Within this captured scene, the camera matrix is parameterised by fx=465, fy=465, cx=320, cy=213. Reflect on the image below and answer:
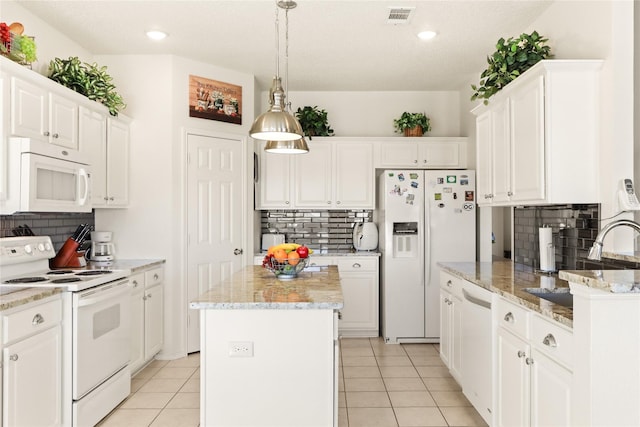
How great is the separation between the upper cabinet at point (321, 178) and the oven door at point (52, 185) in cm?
217

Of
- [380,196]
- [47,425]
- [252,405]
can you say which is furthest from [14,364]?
[380,196]

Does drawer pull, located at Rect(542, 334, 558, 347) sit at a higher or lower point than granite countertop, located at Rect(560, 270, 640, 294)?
lower

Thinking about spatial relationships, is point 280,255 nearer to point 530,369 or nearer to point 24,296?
point 24,296

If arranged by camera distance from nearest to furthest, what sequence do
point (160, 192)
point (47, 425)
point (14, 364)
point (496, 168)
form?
point (14, 364)
point (47, 425)
point (496, 168)
point (160, 192)

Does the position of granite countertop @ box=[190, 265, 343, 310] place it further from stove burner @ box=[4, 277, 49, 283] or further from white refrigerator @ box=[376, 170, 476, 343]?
white refrigerator @ box=[376, 170, 476, 343]

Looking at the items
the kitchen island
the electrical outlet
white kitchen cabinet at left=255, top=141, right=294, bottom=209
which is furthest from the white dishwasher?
white kitchen cabinet at left=255, top=141, right=294, bottom=209

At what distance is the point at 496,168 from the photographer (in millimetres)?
3236

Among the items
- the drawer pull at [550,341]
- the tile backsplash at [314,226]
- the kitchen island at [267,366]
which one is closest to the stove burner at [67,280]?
the kitchen island at [267,366]

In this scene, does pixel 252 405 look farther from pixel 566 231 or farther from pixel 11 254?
pixel 566 231

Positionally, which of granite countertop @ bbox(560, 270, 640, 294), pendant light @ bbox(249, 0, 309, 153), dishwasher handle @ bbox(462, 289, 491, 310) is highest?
pendant light @ bbox(249, 0, 309, 153)

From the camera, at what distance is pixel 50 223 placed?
3.63 m

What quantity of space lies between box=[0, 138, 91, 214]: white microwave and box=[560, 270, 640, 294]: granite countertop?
2794 mm

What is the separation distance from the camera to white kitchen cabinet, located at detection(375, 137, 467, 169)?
5137 millimetres

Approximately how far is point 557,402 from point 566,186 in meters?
1.20
